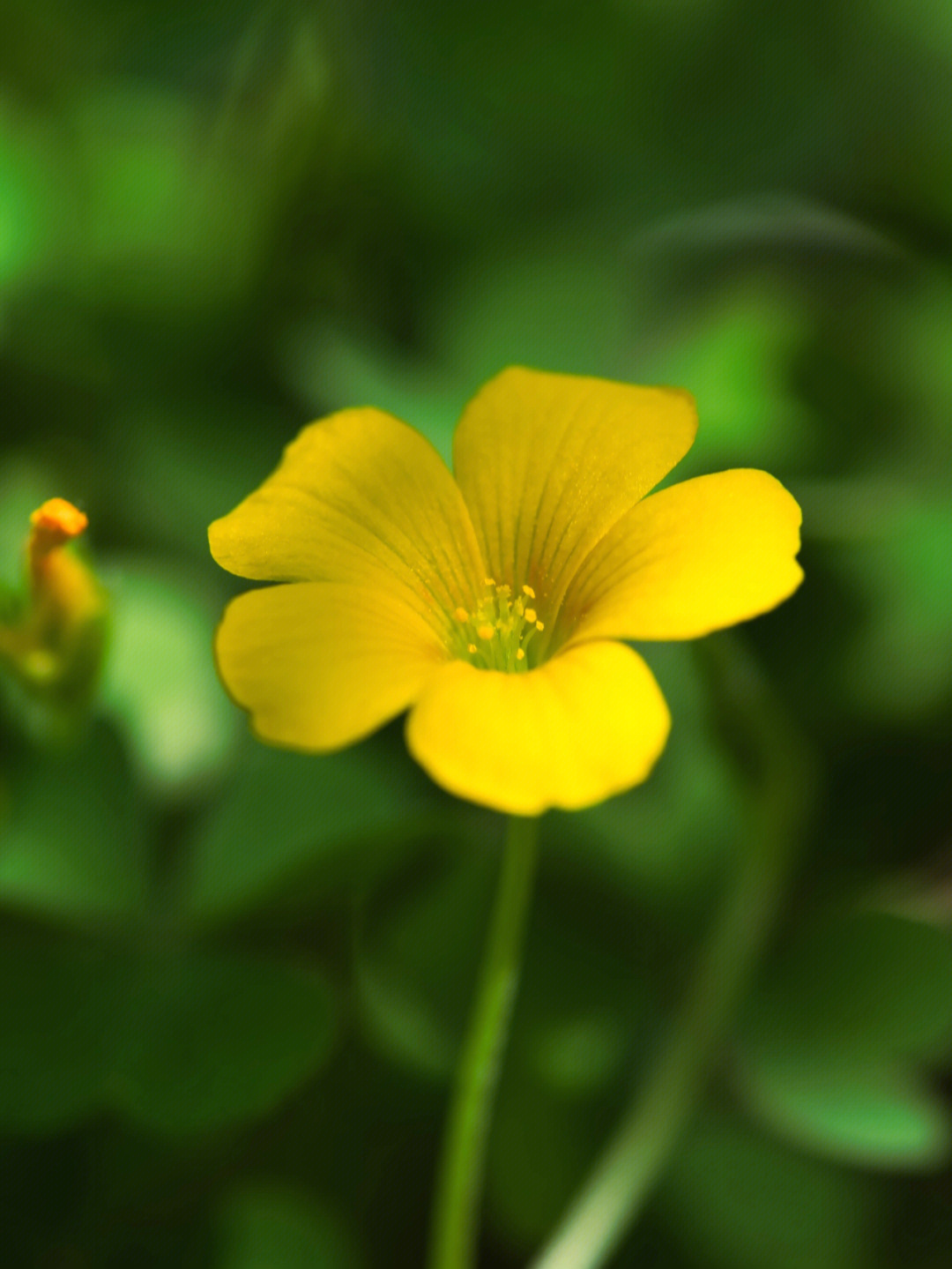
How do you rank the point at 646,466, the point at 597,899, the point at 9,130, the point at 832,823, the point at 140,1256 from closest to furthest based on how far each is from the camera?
the point at 646,466
the point at 140,1256
the point at 597,899
the point at 832,823
the point at 9,130

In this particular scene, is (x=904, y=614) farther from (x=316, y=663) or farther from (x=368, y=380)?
(x=316, y=663)

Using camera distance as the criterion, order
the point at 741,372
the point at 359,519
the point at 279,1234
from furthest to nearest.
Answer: the point at 741,372, the point at 279,1234, the point at 359,519

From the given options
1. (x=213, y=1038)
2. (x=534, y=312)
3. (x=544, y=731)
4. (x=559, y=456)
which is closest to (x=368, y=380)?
(x=534, y=312)

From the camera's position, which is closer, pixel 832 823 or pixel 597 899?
pixel 597 899

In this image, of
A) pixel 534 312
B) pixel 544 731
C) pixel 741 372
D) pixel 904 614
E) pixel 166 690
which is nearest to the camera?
pixel 544 731

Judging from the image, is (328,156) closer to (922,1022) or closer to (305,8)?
(305,8)

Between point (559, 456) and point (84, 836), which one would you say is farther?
A: point (84, 836)

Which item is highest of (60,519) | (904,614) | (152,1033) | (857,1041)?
(60,519)

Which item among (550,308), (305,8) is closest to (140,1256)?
(550,308)

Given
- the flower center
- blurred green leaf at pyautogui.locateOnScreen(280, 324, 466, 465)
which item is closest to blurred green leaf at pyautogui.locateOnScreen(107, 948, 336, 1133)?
the flower center
